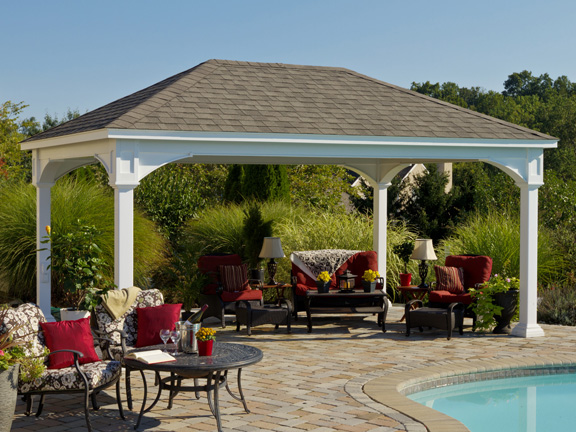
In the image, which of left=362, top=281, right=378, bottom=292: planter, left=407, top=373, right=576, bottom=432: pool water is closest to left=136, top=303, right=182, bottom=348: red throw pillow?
left=407, top=373, right=576, bottom=432: pool water

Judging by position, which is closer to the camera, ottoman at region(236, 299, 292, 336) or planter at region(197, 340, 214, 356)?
planter at region(197, 340, 214, 356)

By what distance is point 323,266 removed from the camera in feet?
41.8

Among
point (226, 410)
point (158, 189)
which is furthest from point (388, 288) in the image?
point (226, 410)

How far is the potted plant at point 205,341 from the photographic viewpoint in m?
6.54

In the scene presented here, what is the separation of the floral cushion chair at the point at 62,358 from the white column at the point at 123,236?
1.97 metres

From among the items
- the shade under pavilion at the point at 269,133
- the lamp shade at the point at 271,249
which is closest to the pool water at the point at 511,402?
the shade under pavilion at the point at 269,133

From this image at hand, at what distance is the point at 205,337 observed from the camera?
21.5 ft

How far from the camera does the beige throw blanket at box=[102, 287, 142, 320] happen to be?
7.75 meters

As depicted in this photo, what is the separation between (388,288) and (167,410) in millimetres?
9279

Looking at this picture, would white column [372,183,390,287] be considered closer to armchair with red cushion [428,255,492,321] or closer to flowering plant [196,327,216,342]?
armchair with red cushion [428,255,492,321]

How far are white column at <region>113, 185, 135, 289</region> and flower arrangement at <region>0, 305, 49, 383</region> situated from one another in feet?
8.34

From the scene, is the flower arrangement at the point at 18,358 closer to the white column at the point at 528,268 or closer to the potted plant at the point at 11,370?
the potted plant at the point at 11,370

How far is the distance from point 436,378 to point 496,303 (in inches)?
126

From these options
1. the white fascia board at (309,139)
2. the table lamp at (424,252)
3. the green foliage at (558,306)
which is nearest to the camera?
the white fascia board at (309,139)
